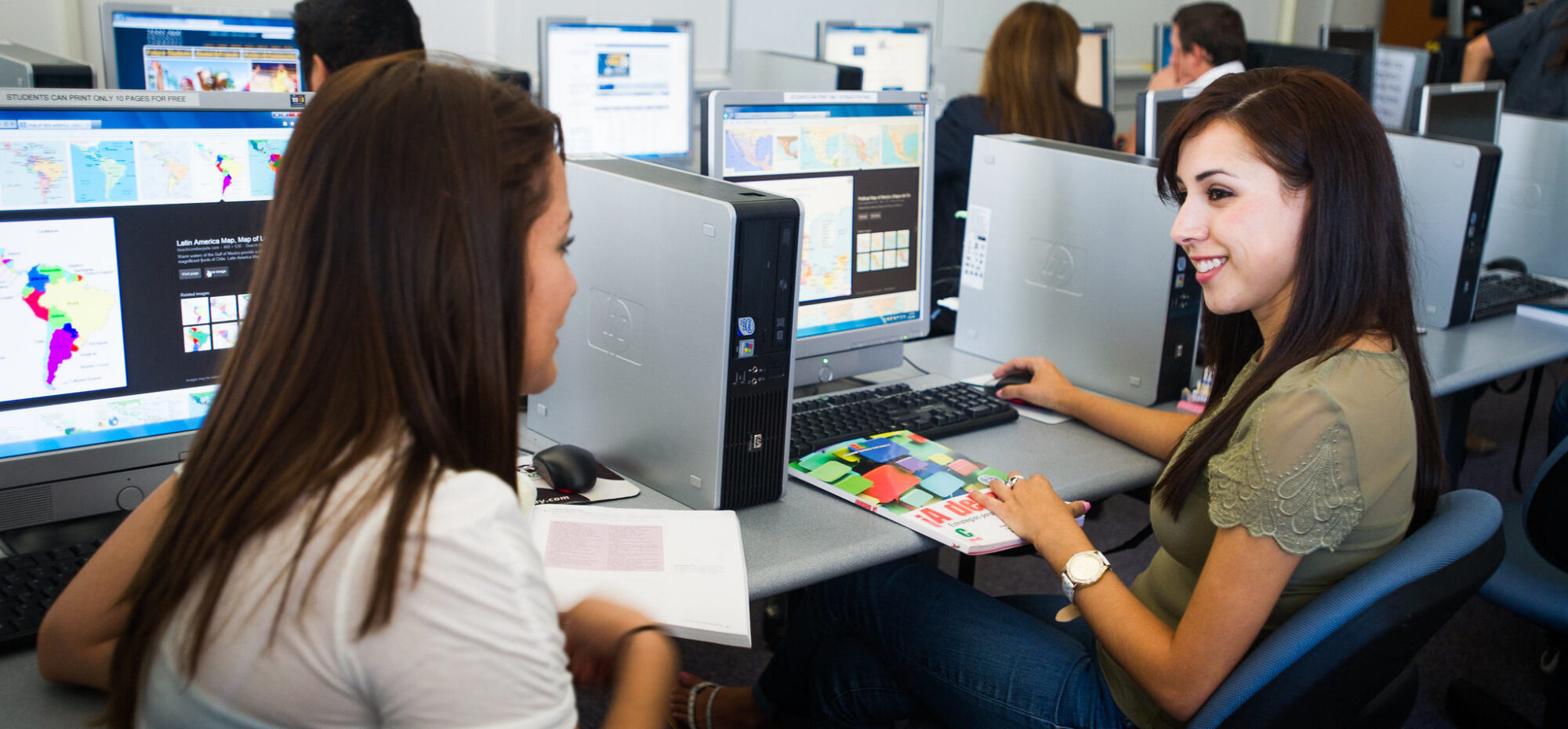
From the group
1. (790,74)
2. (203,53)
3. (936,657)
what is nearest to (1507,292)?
(790,74)

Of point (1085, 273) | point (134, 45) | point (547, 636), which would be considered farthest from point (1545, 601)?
point (134, 45)

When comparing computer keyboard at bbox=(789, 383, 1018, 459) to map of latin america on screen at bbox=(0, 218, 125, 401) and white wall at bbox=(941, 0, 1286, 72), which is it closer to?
map of latin america on screen at bbox=(0, 218, 125, 401)

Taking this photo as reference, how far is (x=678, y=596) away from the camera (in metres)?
1.14

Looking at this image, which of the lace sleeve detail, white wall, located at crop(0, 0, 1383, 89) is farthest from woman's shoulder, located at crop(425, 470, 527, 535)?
white wall, located at crop(0, 0, 1383, 89)

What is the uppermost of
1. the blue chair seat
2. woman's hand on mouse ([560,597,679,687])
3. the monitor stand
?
the monitor stand

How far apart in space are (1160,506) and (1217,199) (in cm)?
34

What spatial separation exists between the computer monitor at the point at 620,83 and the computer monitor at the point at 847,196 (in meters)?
1.90

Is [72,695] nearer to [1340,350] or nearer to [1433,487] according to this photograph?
[1340,350]

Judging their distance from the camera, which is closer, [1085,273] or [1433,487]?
[1433,487]

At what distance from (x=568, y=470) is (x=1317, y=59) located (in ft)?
9.34

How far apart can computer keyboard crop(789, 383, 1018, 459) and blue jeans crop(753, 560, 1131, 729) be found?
0.19m

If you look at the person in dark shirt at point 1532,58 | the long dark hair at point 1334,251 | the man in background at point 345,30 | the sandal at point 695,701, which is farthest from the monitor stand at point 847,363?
the person in dark shirt at point 1532,58

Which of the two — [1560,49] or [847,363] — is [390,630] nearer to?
[847,363]

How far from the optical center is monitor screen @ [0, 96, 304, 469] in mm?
1117
